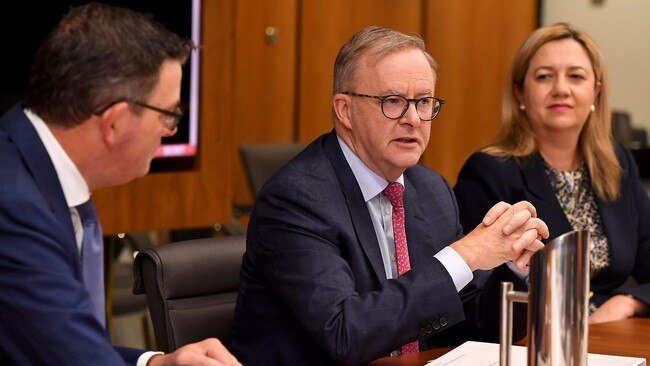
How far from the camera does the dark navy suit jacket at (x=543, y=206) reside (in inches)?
132

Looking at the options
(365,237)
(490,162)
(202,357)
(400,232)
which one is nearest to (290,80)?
(490,162)

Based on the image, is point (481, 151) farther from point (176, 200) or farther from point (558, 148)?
point (176, 200)

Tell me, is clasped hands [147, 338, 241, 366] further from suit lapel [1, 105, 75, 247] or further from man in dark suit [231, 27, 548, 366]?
man in dark suit [231, 27, 548, 366]

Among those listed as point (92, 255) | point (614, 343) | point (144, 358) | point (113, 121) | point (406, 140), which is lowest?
point (614, 343)

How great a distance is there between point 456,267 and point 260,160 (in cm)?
267

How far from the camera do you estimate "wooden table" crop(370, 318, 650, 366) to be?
2.21m

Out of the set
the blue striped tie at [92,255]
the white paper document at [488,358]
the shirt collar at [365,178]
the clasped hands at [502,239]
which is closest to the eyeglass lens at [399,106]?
the shirt collar at [365,178]

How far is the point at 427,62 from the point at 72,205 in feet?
3.85

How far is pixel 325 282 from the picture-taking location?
2213 millimetres

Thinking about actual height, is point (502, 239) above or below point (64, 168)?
below

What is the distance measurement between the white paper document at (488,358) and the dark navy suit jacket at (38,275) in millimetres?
765

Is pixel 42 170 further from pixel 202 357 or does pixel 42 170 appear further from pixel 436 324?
pixel 436 324

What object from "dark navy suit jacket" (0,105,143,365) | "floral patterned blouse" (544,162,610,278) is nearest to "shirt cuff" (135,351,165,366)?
"dark navy suit jacket" (0,105,143,365)

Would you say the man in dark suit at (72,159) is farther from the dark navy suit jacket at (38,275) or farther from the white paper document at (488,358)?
the white paper document at (488,358)
